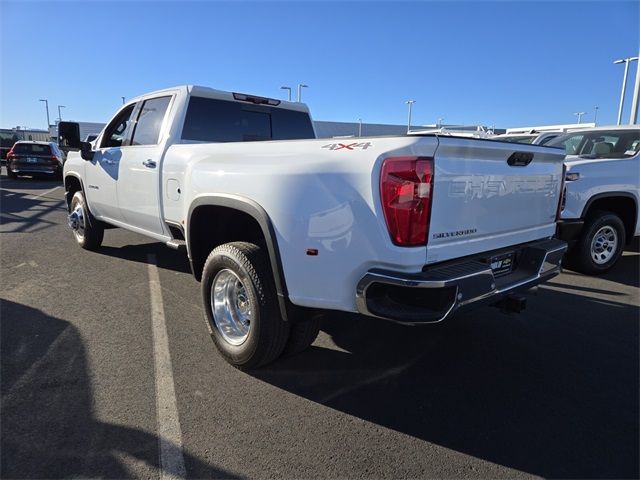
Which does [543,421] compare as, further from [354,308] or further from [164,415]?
[164,415]

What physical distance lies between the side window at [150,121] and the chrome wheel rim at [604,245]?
Result: 5.61m

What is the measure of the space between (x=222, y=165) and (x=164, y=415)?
173 centimetres

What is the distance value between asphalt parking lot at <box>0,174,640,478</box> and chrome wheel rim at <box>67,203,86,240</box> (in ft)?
6.01

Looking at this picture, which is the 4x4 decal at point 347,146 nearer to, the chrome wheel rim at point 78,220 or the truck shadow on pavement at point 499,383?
the truck shadow on pavement at point 499,383

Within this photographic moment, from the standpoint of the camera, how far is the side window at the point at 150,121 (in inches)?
185

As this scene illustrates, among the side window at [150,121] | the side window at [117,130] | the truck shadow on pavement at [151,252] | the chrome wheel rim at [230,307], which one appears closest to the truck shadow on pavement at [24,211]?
the truck shadow on pavement at [151,252]

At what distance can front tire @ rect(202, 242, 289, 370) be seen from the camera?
119 inches

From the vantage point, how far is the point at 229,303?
11.6 feet

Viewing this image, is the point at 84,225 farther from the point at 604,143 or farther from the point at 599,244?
the point at 604,143

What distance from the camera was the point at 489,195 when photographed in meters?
2.88

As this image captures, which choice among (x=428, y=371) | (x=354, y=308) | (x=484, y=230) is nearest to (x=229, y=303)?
(x=354, y=308)

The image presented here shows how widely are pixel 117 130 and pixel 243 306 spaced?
354 centimetres

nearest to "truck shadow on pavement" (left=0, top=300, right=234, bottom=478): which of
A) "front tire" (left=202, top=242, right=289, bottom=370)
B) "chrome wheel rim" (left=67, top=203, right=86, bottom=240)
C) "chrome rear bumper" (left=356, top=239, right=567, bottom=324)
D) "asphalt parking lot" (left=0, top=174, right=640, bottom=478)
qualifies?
"asphalt parking lot" (left=0, top=174, right=640, bottom=478)

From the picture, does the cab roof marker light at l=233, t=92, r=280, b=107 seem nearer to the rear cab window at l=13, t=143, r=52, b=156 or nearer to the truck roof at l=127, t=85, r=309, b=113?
the truck roof at l=127, t=85, r=309, b=113
